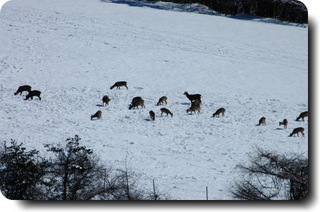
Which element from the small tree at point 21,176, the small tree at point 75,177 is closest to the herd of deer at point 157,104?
the small tree at point 75,177

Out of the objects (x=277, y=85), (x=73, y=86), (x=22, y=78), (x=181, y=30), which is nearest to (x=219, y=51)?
(x=181, y=30)

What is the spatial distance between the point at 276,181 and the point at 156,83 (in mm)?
7446

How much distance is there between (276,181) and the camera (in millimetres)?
10055

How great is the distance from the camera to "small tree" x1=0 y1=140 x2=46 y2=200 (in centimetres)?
1016

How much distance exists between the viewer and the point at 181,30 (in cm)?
1867

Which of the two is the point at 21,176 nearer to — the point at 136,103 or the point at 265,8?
the point at 136,103

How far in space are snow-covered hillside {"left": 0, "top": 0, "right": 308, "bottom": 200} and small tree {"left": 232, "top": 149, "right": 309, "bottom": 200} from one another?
1.23ft

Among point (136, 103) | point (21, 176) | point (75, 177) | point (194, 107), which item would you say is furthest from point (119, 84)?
point (21, 176)

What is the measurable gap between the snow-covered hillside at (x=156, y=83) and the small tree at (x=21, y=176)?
5.23 ft

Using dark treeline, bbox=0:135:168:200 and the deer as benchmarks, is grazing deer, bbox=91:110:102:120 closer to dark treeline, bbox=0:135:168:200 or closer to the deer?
the deer

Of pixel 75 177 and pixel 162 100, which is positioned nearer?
pixel 75 177

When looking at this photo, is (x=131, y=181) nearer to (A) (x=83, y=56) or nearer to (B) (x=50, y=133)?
(B) (x=50, y=133)

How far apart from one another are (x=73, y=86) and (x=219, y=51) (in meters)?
4.41

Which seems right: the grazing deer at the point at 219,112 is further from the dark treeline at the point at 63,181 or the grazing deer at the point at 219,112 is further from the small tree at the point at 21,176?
the small tree at the point at 21,176
